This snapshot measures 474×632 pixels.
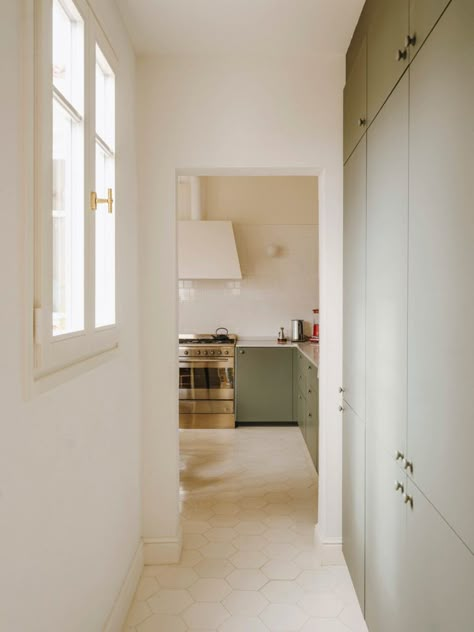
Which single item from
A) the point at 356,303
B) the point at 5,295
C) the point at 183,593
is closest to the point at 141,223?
the point at 356,303

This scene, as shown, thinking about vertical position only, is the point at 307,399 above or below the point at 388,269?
Result: below

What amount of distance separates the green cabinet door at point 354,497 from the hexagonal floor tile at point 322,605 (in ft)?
0.36

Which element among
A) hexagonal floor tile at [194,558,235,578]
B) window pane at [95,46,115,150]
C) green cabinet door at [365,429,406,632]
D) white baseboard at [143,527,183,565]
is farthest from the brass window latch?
hexagonal floor tile at [194,558,235,578]

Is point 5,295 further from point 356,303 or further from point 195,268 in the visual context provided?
point 195,268

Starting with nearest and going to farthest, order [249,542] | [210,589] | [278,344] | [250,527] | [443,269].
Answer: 1. [443,269]
2. [210,589]
3. [249,542]
4. [250,527]
5. [278,344]

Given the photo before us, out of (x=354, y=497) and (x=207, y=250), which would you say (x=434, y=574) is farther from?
(x=207, y=250)

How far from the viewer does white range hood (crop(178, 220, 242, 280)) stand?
507 centimetres

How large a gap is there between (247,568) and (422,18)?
95.0 inches

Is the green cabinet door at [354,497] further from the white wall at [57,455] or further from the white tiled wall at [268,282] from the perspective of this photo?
the white tiled wall at [268,282]

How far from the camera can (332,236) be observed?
7.82ft

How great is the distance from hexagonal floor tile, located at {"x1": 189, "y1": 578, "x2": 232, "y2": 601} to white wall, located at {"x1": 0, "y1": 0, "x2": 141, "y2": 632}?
0.35m

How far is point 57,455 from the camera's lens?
4.16 ft

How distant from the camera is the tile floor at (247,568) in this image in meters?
1.98

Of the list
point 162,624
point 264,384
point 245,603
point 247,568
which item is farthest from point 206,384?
point 162,624
